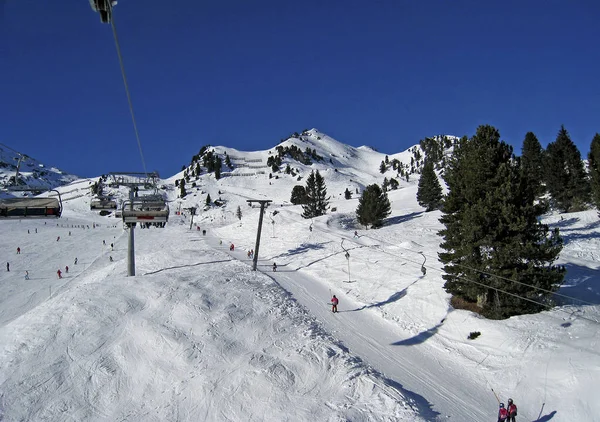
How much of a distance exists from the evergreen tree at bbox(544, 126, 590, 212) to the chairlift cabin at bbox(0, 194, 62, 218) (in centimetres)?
6784

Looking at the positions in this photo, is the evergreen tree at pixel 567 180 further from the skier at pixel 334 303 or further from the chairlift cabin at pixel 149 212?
the chairlift cabin at pixel 149 212

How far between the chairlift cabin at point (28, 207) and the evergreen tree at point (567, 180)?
6784cm

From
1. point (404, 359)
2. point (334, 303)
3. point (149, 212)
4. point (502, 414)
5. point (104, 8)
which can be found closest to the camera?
point (104, 8)

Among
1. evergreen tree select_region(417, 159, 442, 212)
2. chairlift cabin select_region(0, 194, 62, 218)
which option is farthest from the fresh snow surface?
evergreen tree select_region(417, 159, 442, 212)

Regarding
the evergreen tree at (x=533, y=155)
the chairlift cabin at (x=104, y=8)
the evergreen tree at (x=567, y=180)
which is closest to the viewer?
the chairlift cabin at (x=104, y=8)

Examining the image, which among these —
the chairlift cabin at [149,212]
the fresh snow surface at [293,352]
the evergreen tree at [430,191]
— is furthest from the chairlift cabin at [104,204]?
the evergreen tree at [430,191]

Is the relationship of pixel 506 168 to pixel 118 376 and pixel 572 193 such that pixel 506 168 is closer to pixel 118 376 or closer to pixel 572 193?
pixel 118 376

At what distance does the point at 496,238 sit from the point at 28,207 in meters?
24.5

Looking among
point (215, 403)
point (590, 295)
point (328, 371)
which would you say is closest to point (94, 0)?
point (215, 403)

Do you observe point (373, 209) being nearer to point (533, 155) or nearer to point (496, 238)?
point (533, 155)

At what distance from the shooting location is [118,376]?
1895cm

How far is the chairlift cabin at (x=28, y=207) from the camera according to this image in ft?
50.4

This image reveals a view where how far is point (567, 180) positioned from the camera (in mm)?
61312

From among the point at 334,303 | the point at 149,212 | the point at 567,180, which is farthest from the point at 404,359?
the point at 567,180
